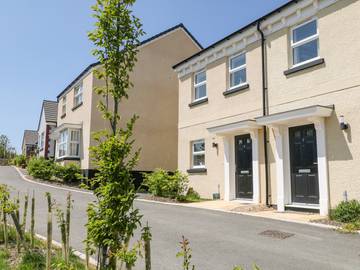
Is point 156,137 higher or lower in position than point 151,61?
lower

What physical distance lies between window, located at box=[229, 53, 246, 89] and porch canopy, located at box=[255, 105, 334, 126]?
2.88 metres

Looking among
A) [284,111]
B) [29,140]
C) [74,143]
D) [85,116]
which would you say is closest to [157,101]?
[85,116]

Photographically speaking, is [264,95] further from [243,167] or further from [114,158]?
[114,158]

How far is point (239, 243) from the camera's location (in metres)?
7.15

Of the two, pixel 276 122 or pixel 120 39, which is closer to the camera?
pixel 120 39

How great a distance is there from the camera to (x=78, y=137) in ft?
78.0

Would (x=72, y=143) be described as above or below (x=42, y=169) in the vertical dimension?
above

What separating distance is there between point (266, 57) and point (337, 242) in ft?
25.4

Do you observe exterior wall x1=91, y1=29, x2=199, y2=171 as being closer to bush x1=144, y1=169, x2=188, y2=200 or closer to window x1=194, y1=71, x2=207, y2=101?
window x1=194, y1=71, x2=207, y2=101

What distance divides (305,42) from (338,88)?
2209 mm

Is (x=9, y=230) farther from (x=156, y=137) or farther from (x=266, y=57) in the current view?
(x=156, y=137)

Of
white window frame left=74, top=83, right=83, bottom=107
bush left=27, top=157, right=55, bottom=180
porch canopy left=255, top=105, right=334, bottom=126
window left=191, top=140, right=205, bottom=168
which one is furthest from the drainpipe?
bush left=27, top=157, right=55, bottom=180

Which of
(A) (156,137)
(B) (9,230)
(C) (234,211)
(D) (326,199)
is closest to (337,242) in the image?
(D) (326,199)

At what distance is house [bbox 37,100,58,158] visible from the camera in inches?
1341
